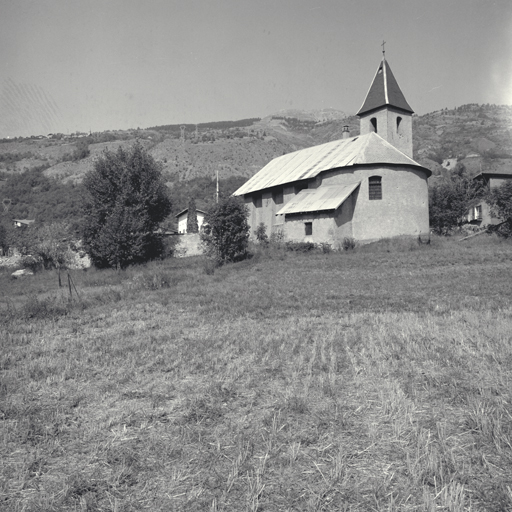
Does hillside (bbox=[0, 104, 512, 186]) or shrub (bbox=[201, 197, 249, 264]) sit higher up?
hillside (bbox=[0, 104, 512, 186])

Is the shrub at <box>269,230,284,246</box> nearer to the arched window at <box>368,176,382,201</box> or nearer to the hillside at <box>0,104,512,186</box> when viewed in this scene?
the arched window at <box>368,176,382,201</box>

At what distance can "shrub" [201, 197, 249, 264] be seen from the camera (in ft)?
88.7

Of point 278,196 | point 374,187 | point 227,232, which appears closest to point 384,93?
point 374,187

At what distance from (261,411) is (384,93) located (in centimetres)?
3781

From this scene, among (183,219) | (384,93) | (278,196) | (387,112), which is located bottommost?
(183,219)

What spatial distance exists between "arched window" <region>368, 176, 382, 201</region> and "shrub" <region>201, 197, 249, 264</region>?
946 centimetres

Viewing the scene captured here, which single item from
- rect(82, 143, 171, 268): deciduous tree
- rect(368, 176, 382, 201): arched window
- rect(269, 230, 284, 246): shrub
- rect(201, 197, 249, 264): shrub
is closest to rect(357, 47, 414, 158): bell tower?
rect(368, 176, 382, 201): arched window

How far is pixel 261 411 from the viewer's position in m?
4.77

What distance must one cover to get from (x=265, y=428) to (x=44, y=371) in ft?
13.3

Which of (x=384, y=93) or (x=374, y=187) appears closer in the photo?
(x=374, y=187)

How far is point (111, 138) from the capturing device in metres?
116

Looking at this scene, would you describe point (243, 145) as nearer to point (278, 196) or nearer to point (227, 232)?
point (278, 196)

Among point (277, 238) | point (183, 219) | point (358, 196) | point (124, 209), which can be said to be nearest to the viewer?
point (358, 196)

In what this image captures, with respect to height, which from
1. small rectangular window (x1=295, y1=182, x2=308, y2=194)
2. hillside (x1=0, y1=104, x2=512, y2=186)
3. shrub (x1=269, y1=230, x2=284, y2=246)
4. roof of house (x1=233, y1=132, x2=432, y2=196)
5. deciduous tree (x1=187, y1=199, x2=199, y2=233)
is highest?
hillside (x1=0, y1=104, x2=512, y2=186)
